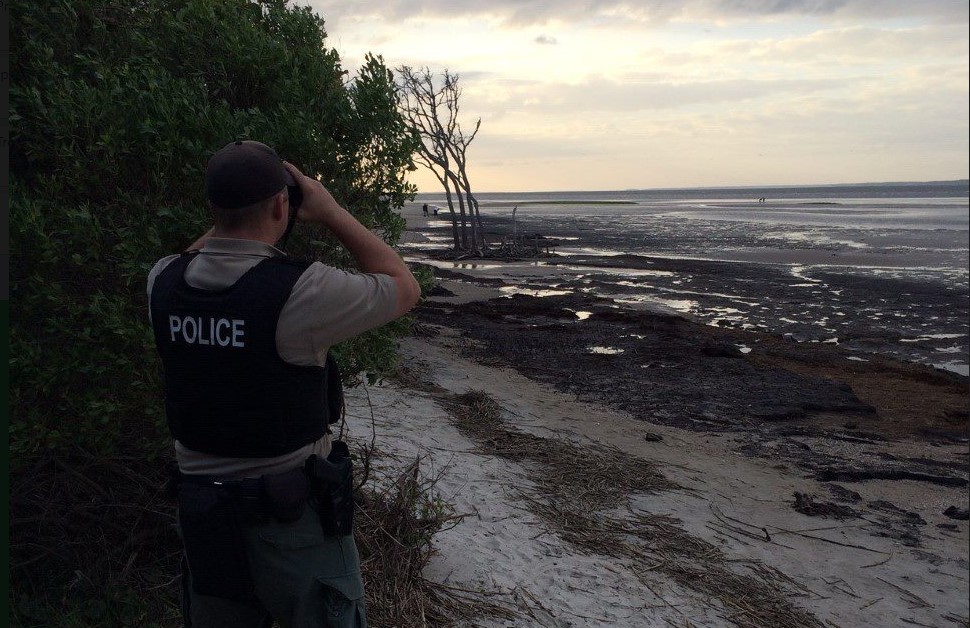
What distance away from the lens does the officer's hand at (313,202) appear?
2453mm

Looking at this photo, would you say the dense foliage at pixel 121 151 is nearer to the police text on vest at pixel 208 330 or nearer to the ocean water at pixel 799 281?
the police text on vest at pixel 208 330

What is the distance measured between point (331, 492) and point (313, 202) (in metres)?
0.91

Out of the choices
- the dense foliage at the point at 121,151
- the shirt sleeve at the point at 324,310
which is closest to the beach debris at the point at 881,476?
the dense foliage at the point at 121,151

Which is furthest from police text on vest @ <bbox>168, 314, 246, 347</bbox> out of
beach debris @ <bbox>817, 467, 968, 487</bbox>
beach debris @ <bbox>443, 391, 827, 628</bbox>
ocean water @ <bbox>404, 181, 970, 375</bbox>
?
ocean water @ <bbox>404, 181, 970, 375</bbox>

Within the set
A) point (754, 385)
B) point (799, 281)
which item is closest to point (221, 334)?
point (754, 385)

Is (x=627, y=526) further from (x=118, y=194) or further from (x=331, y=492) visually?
(x=118, y=194)

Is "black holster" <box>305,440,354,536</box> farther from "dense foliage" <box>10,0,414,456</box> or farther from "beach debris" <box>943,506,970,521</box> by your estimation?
"beach debris" <box>943,506,970,521</box>

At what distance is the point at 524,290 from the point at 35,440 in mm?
19219

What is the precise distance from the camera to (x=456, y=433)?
754 cm

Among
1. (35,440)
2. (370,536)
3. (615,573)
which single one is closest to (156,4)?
(35,440)

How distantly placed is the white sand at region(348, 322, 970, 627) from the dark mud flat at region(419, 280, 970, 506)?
1.25ft

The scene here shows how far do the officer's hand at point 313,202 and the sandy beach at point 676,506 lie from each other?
7.15 ft

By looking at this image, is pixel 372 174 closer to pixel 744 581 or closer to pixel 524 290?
pixel 744 581

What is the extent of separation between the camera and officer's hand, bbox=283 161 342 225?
245cm
